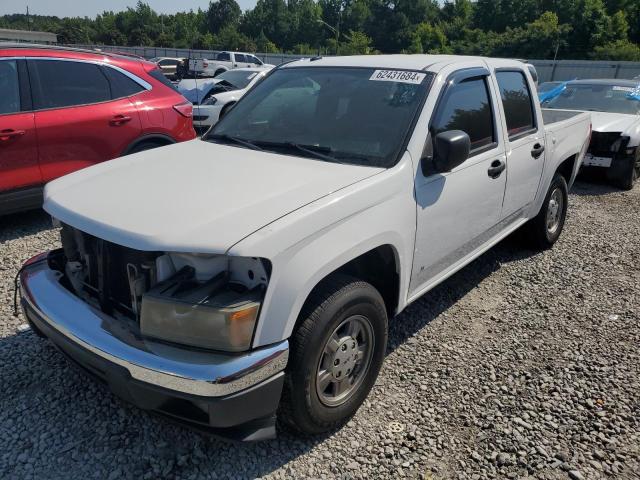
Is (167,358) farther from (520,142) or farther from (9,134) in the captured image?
(9,134)

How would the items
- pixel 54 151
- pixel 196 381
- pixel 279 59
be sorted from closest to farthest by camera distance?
pixel 196 381 → pixel 54 151 → pixel 279 59

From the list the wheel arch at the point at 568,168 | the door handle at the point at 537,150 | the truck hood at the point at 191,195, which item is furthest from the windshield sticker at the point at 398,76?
the wheel arch at the point at 568,168

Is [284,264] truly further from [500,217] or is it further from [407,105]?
[500,217]

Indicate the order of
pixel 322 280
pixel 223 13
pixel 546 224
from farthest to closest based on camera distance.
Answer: pixel 223 13, pixel 546 224, pixel 322 280

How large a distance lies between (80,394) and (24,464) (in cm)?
51

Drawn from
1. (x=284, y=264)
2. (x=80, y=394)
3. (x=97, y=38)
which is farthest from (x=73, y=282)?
(x=97, y=38)

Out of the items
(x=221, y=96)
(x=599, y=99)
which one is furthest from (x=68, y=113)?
(x=599, y=99)

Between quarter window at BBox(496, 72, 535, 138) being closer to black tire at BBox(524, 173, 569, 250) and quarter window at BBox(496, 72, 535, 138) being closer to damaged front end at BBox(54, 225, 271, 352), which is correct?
black tire at BBox(524, 173, 569, 250)

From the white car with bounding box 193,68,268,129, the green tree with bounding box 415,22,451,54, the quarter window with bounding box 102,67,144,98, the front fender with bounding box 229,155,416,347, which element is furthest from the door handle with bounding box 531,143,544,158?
the green tree with bounding box 415,22,451,54

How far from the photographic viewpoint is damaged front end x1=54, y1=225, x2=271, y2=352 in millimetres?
2062

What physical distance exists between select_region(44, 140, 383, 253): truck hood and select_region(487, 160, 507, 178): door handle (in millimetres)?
1218

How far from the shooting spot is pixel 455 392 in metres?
3.07

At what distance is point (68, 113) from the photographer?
5195mm

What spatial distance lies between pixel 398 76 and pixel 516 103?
143cm
